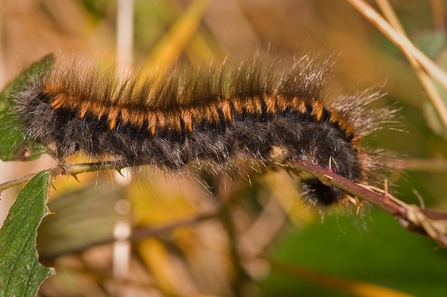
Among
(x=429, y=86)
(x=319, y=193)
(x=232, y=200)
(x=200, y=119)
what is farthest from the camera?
→ (x=232, y=200)

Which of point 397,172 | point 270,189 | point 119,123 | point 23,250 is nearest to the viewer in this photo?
point 23,250

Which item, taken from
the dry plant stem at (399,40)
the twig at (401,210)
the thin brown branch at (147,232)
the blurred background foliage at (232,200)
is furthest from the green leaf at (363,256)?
the twig at (401,210)

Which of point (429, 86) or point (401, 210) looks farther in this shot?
point (429, 86)

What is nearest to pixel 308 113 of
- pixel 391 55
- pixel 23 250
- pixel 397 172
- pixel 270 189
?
pixel 397 172

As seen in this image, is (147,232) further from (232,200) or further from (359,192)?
(359,192)

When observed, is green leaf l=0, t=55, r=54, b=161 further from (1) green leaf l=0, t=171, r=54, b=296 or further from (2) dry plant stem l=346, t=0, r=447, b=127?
(2) dry plant stem l=346, t=0, r=447, b=127

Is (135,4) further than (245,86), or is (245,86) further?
(135,4)

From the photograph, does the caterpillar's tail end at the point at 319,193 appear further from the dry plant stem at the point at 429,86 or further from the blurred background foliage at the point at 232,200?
the dry plant stem at the point at 429,86

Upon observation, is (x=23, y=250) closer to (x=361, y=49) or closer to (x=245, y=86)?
(x=245, y=86)

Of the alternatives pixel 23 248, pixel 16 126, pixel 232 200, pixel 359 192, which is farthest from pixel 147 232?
pixel 359 192
